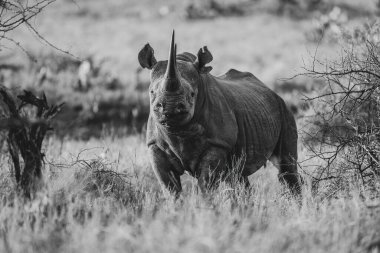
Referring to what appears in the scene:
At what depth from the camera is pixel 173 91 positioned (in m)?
5.53

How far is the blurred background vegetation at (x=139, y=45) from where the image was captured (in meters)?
14.6

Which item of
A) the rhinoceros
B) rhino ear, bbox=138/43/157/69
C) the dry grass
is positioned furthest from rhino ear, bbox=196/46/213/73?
the dry grass

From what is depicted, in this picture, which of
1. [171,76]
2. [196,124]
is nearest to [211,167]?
[196,124]

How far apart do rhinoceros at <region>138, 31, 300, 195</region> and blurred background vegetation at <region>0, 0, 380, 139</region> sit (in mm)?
2304

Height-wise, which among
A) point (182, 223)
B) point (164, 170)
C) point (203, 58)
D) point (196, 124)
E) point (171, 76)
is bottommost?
point (182, 223)

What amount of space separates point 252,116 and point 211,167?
1028 mm

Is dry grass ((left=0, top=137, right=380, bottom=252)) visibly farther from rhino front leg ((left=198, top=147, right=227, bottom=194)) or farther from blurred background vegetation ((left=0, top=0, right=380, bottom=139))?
blurred background vegetation ((left=0, top=0, right=380, bottom=139))

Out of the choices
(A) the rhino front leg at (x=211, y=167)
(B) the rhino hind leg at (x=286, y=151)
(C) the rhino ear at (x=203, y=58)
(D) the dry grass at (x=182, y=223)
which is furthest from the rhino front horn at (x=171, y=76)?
(B) the rhino hind leg at (x=286, y=151)

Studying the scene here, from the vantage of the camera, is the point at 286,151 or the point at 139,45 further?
the point at 139,45

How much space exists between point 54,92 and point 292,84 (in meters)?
5.66

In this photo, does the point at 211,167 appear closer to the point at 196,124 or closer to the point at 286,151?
the point at 196,124

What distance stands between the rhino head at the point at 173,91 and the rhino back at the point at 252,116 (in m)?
0.34

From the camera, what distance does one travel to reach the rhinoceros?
5.54 metres

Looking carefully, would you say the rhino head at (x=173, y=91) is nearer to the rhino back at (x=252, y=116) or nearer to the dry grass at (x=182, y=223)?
the rhino back at (x=252, y=116)
